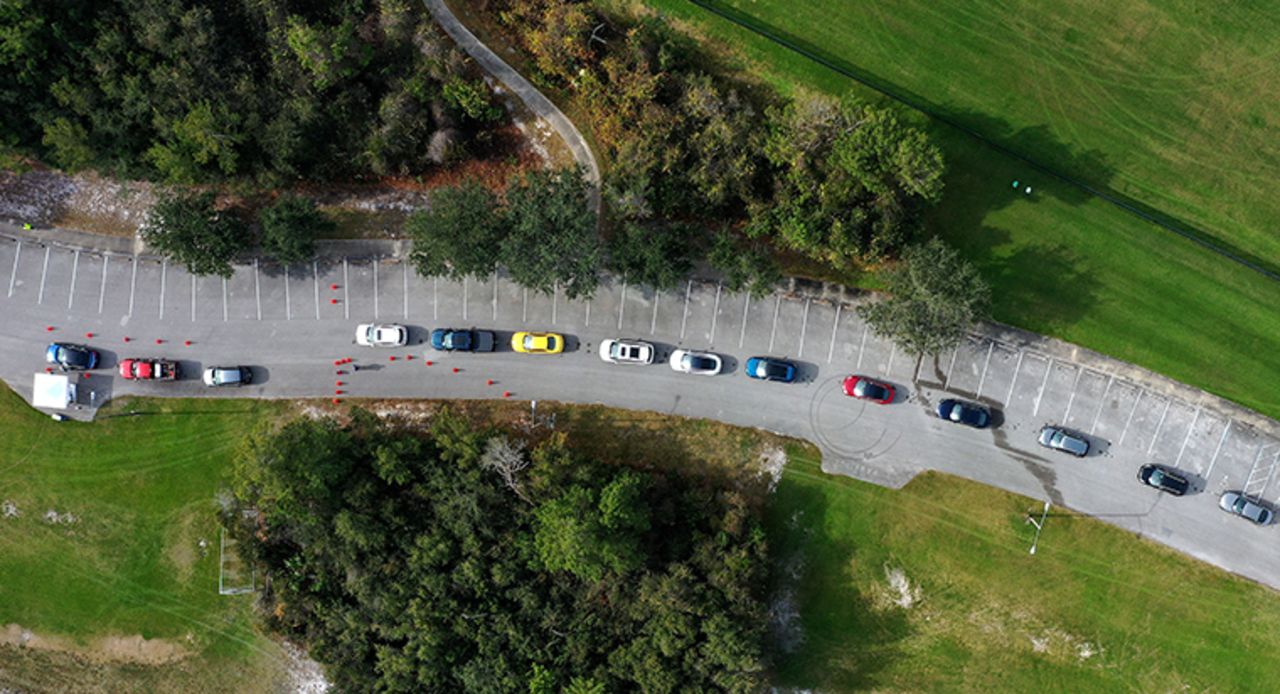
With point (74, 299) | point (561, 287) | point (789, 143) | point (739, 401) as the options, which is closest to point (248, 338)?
point (74, 299)

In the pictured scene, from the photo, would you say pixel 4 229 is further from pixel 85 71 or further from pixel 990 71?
pixel 990 71

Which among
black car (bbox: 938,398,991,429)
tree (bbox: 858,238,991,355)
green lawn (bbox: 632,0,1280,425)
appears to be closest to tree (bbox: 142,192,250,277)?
green lawn (bbox: 632,0,1280,425)

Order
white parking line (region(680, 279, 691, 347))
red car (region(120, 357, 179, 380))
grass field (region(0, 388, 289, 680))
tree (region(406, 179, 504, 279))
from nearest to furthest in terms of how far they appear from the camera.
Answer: tree (region(406, 179, 504, 279))
red car (region(120, 357, 179, 380))
white parking line (region(680, 279, 691, 347))
grass field (region(0, 388, 289, 680))

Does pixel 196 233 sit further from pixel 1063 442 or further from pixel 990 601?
pixel 1063 442

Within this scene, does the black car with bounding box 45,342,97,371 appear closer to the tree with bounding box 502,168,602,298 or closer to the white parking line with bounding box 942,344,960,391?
the tree with bounding box 502,168,602,298

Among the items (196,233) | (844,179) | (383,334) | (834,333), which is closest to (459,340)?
(383,334)

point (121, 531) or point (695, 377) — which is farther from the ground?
point (695, 377)
